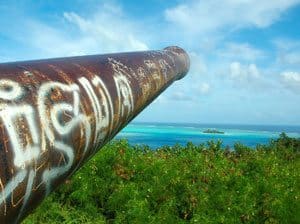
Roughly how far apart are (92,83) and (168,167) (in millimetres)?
7517

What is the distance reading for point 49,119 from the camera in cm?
149

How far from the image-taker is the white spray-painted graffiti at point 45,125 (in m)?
1.31

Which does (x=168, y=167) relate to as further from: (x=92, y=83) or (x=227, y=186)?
(x=92, y=83)

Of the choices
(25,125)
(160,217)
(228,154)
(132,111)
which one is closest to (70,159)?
(25,125)

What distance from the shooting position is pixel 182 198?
8359mm

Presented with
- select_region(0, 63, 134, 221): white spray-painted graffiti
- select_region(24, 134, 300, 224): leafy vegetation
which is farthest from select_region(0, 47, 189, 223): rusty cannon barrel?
select_region(24, 134, 300, 224): leafy vegetation

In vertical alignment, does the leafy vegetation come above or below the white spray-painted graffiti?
below

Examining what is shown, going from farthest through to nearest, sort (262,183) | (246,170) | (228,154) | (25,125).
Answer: (228,154) → (246,170) → (262,183) → (25,125)

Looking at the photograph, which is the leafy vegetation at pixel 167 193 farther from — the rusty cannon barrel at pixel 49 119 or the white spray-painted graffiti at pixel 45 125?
the white spray-painted graffiti at pixel 45 125

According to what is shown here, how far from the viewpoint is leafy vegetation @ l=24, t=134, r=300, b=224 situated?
24.4 feet

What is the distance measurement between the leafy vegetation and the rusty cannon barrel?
16.0 ft

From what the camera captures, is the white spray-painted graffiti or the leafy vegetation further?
the leafy vegetation

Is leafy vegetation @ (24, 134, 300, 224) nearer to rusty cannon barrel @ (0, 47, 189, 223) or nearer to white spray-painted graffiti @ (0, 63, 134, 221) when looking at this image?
rusty cannon barrel @ (0, 47, 189, 223)

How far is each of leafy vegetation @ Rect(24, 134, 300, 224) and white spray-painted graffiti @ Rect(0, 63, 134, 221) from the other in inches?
198
